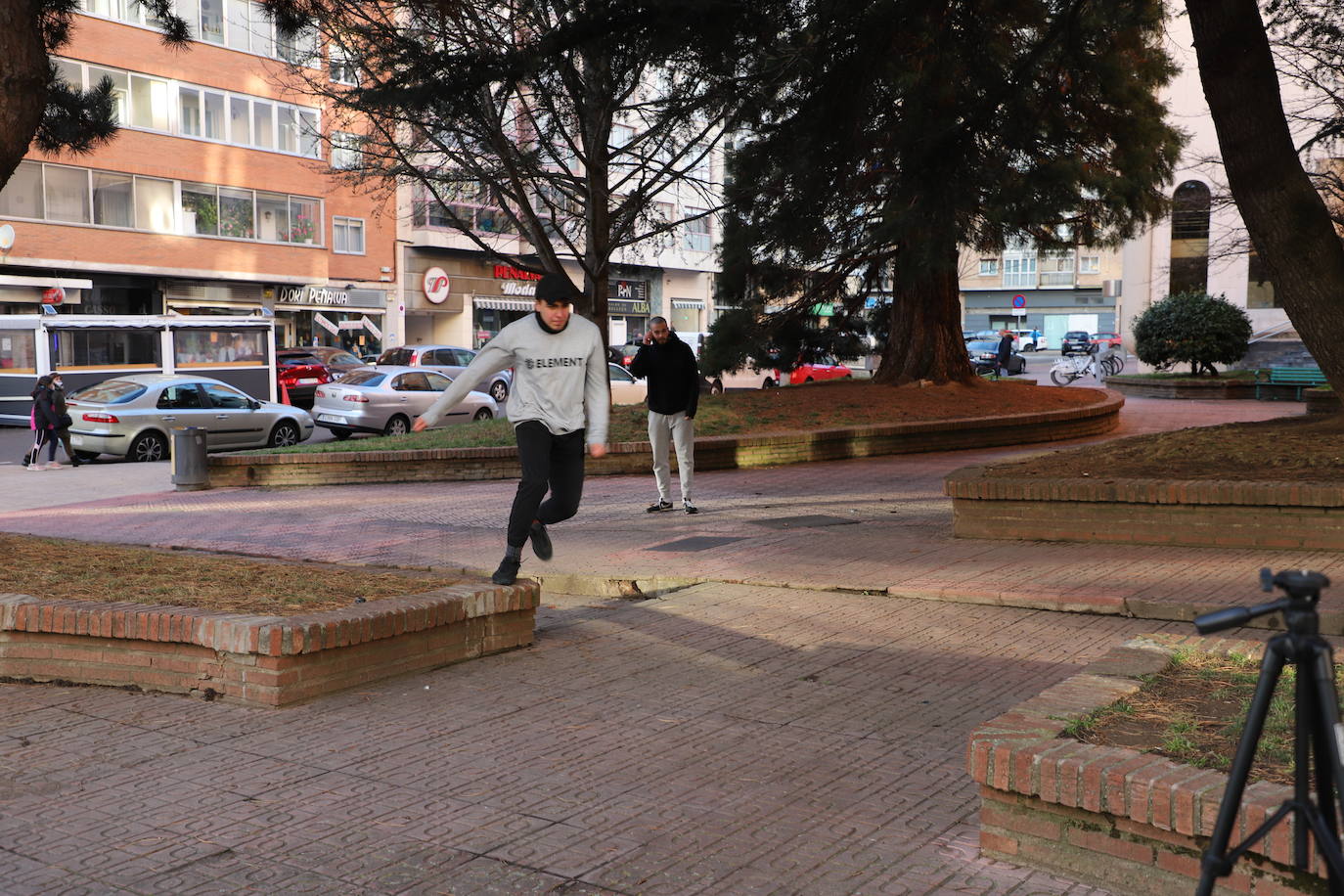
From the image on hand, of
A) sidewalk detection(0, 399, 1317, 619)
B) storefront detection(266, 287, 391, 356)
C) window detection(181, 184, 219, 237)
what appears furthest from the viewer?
storefront detection(266, 287, 391, 356)

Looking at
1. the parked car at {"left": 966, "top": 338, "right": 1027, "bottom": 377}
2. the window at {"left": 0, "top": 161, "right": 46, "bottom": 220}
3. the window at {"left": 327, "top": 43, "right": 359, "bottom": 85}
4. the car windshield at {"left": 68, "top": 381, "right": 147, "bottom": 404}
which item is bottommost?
the car windshield at {"left": 68, "top": 381, "right": 147, "bottom": 404}

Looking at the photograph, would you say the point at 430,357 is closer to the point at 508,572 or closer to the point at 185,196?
the point at 185,196

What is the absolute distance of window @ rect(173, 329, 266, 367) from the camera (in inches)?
1080

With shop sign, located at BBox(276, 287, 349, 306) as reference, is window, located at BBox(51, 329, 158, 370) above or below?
below

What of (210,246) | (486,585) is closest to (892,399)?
(486,585)

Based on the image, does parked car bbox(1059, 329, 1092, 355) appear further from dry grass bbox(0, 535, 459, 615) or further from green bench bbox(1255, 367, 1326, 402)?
dry grass bbox(0, 535, 459, 615)

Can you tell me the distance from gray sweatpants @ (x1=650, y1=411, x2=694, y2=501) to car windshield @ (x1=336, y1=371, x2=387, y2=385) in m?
13.5

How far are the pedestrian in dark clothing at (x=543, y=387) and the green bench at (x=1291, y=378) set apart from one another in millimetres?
25541

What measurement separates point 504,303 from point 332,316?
11005 millimetres

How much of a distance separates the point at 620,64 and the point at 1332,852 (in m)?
9.55

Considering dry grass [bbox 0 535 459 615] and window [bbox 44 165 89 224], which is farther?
window [bbox 44 165 89 224]

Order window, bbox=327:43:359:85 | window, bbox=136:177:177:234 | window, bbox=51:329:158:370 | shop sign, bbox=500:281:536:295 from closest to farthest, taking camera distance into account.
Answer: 1. window, bbox=327:43:359:85
2. window, bbox=51:329:158:370
3. window, bbox=136:177:177:234
4. shop sign, bbox=500:281:536:295

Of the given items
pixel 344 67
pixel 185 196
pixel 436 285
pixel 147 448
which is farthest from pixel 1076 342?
pixel 344 67

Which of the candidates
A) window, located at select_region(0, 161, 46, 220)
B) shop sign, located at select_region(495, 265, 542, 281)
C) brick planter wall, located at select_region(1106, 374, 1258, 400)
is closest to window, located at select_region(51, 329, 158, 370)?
window, located at select_region(0, 161, 46, 220)
